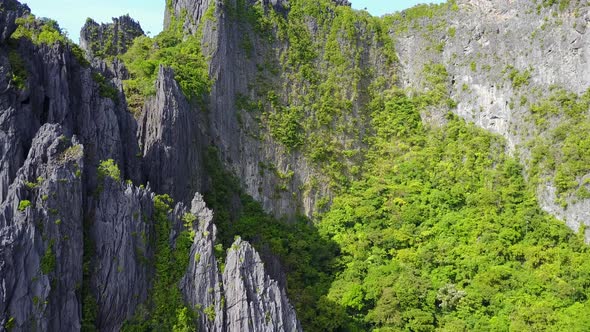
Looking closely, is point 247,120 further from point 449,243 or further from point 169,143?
point 449,243

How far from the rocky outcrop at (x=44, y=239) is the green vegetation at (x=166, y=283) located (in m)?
3.52

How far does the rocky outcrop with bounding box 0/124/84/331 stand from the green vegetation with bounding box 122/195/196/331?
352 cm

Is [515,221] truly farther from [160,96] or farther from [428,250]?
[160,96]

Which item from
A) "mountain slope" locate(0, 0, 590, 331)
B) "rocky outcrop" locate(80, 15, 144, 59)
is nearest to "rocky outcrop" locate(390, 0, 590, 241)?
"mountain slope" locate(0, 0, 590, 331)

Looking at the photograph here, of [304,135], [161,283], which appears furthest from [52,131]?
[304,135]

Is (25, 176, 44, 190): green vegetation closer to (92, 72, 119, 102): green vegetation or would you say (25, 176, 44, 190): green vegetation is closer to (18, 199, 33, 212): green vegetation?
(18, 199, 33, 212): green vegetation

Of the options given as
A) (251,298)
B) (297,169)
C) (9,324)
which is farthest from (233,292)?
(297,169)

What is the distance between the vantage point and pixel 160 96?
37.7 meters

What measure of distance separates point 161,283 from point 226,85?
24.5 m

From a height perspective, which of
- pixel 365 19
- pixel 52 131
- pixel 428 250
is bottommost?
pixel 428 250

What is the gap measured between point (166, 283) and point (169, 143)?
10.6 m

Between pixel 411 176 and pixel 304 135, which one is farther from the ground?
pixel 304 135

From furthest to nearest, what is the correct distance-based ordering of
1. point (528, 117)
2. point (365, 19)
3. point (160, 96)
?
point (365, 19) < point (528, 117) < point (160, 96)

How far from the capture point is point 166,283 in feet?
95.1
